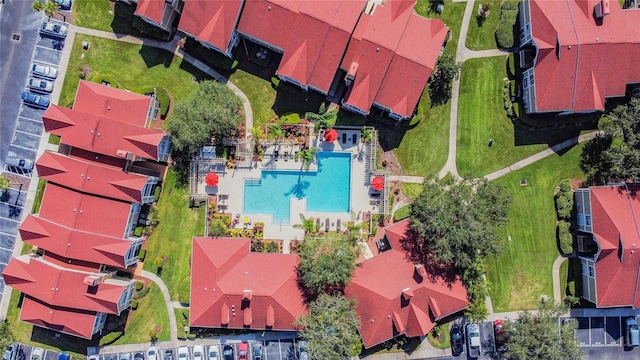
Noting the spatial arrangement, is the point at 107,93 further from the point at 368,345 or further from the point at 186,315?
the point at 368,345

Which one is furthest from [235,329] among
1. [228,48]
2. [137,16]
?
[137,16]

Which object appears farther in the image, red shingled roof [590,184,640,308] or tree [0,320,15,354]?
tree [0,320,15,354]

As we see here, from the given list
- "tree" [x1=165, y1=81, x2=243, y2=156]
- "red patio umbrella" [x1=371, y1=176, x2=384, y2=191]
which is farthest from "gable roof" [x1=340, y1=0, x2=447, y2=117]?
"tree" [x1=165, y1=81, x2=243, y2=156]

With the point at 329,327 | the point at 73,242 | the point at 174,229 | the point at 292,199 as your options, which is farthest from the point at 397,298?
the point at 73,242

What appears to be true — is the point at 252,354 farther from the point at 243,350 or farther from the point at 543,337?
the point at 543,337

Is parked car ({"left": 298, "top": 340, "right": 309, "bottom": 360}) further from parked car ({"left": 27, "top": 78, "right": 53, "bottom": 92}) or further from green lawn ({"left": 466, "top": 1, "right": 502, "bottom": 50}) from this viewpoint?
parked car ({"left": 27, "top": 78, "right": 53, "bottom": 92})

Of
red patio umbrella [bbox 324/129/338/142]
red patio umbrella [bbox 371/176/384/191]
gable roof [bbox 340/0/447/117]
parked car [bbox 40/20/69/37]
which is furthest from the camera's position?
parked car [bbox 40/20/69/37]
